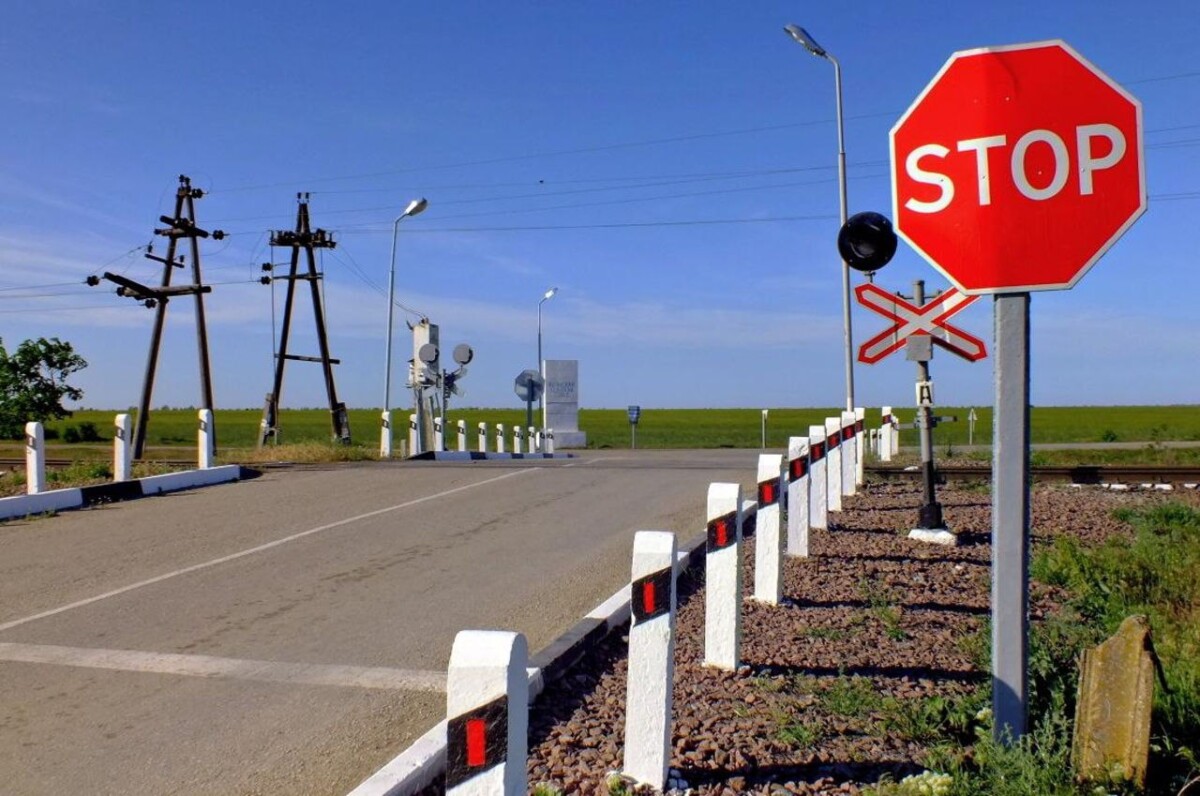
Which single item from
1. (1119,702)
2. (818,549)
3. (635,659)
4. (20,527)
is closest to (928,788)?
(1119,702)

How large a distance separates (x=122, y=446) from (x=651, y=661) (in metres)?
12.8

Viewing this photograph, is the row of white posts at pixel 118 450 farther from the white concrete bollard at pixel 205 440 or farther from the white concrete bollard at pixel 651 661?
the white concrete bollard at pixel 651 661

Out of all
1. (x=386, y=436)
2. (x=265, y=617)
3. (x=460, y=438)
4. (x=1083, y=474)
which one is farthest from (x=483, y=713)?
(x=460, y=438)

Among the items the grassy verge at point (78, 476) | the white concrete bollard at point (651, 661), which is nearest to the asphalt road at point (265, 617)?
the white concrete bollard at point (651, 661)

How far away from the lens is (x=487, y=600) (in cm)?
733

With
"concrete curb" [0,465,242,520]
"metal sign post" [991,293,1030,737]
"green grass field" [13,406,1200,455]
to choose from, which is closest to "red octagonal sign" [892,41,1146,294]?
"metal sign post" [991,293,1030,737]

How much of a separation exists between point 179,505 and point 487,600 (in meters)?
7.27

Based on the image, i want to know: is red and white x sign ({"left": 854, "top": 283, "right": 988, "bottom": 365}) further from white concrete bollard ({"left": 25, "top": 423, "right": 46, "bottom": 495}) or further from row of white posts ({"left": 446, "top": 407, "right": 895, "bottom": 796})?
white concrete bollard ({"left": 25, "top": 423, "right": 46, "bottom": 495})

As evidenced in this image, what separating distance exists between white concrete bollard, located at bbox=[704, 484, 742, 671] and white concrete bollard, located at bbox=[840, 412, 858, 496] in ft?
22.1

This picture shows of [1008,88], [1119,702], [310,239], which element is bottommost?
[1119,702]

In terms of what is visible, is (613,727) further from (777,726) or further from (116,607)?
(116,607)

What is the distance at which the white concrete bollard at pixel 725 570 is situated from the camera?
16.9 feet

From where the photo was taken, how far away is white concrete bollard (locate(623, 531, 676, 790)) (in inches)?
153

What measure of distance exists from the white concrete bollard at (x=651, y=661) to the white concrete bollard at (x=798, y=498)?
4.26 m
